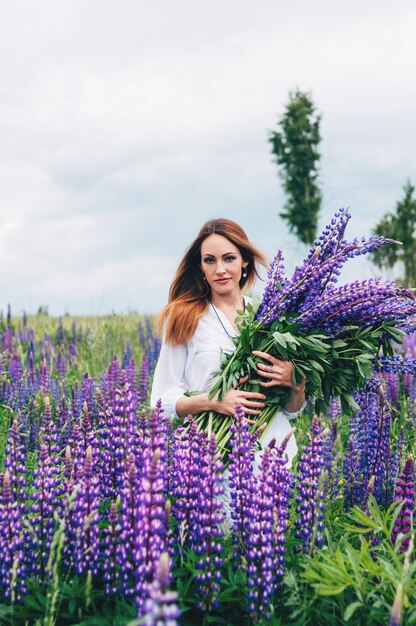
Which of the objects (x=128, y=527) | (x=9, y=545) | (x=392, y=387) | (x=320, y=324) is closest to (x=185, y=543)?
(x=128, y=527)

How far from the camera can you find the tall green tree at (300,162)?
4084cm

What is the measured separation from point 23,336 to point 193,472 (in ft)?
29.0

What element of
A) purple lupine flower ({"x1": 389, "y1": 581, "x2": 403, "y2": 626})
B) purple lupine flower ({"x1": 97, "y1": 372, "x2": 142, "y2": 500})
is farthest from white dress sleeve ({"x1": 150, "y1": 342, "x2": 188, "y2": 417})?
purple lupine flower ({"x1": 389, "y1": 581, "x2": 403, "y2": 626})

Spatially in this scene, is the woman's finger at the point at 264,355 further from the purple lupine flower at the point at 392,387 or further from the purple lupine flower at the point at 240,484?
the purple lupine flower at the point at 392,387

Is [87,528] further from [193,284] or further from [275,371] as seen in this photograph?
[193,284]

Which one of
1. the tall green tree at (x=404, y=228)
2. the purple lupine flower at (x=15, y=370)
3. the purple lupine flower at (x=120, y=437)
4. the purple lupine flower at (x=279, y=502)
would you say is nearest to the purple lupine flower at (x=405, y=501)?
the purple lupine flower at (x=279, y=502)

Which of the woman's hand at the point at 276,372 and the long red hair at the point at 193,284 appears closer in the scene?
the woman's hand at the point at 276,372

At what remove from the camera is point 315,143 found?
42656 mm

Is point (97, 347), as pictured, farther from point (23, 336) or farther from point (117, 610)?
point (117, 610)

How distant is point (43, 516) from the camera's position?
2949 millimetres

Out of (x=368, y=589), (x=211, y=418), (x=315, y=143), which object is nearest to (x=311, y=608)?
(x=368, y=589)

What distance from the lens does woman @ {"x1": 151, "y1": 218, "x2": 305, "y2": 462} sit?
4.03 metres

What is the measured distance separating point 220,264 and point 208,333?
551 mm

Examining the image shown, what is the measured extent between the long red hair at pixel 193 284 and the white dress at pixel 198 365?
86 millimetres
